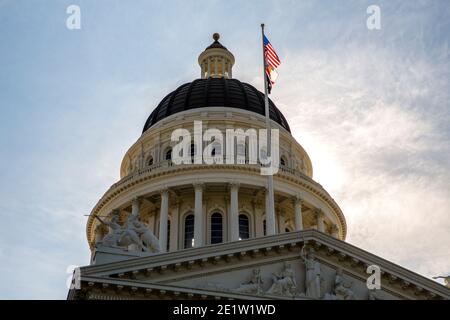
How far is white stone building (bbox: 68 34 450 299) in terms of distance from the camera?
25500mm

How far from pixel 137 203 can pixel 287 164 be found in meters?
11.1

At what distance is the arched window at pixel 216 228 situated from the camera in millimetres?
44125

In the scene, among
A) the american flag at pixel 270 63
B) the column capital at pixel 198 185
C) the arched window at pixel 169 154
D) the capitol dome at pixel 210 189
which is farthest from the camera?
the arched window at pixel 169 154

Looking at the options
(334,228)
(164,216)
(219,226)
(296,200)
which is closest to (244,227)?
(219,226)

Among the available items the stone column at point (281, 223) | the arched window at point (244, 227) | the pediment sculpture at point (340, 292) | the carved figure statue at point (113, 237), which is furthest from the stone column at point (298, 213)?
the carved figure statue at point (113, 237)

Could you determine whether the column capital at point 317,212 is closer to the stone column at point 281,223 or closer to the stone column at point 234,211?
the stone column at point 281,223

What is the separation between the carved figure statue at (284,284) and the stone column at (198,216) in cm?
1561

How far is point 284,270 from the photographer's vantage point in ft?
88.4

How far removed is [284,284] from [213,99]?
1085 inches

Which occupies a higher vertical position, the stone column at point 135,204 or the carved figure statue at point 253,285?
the stone column at point 135,204

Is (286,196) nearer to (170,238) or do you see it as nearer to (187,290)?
(170,238)

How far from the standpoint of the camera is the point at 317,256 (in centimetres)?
2755

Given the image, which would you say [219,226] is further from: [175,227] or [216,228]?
[175,227]
